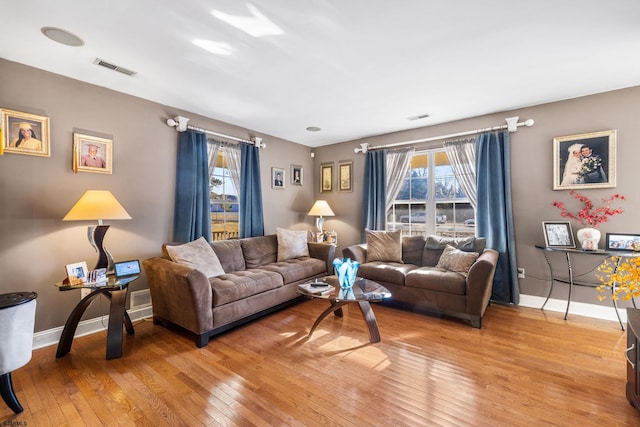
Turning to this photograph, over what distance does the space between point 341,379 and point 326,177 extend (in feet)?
12.7

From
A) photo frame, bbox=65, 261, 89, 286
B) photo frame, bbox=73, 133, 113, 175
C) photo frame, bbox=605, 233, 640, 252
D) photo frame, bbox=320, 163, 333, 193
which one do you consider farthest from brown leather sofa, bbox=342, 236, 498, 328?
photo frame, bbox=73, 133, 113, 175

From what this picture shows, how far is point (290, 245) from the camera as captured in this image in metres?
4.10

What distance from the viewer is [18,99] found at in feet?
7.97

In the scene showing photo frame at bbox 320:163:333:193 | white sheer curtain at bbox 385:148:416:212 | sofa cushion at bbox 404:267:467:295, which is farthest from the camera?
photo frame at bbox 320:163:333:193

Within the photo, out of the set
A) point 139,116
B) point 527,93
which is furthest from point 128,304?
point 527,93

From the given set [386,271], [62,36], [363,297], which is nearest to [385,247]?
[386,271]

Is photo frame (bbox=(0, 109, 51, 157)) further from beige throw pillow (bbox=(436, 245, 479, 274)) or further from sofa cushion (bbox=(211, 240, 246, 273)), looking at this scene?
beige throw pillow (bbox=(436, 245, 479, 274))

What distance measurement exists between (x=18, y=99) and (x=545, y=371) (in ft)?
16.0

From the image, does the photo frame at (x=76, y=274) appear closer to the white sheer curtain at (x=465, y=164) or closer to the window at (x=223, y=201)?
the window at (x=223, y=201)

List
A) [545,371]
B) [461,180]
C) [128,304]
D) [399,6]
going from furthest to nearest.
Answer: [461,180] < [128,304] < [545,371] < [399,6]

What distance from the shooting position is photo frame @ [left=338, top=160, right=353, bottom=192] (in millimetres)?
5031

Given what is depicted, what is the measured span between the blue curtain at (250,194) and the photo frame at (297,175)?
2.81ft

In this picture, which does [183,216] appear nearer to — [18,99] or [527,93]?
[18,99]

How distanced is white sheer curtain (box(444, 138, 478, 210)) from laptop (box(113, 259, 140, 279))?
4104 millimetres
